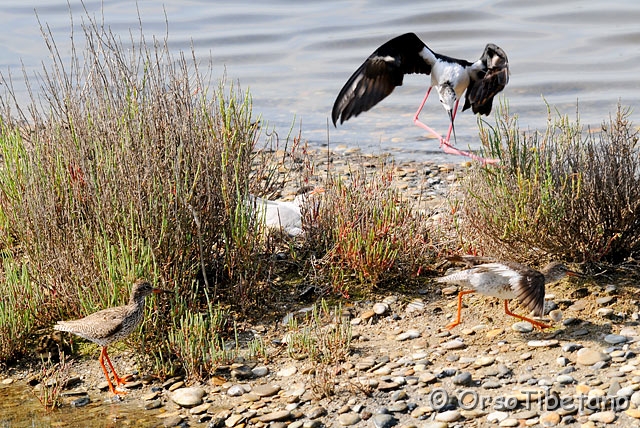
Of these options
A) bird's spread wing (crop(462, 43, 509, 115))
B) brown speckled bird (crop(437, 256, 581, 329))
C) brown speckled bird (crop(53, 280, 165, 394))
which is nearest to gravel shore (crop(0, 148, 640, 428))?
brown speckled bird (crop(437, 256, 581, 329))

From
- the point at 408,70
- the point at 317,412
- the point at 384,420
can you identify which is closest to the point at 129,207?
the point at 317,412

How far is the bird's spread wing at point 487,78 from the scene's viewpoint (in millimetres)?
6949

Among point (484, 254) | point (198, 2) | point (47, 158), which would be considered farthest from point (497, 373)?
point (198, 2)

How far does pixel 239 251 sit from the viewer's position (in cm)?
594

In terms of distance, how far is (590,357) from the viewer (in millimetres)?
4848

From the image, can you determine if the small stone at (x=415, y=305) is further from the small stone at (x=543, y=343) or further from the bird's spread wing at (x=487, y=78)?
the bird's spread wing at (x=487, y=78)

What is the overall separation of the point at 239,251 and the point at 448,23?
11.8 m

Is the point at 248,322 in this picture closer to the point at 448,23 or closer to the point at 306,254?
the point at 306,254

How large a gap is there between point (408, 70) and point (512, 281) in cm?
284

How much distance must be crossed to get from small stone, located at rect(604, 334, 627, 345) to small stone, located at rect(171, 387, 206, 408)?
2202 millimetres

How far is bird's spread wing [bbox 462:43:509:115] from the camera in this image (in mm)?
6949

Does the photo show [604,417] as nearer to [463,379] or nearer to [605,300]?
[463,379]

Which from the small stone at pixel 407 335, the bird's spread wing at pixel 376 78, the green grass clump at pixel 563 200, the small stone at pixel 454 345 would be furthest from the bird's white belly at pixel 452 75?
the small stone at pixel 454 345

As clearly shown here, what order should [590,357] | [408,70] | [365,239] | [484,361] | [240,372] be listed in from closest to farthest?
[590,357] → [484,361] → [240,372] → [365,239] → [408,70]
